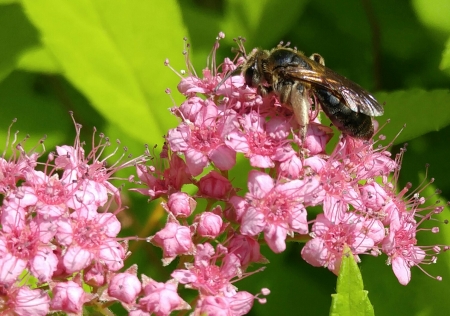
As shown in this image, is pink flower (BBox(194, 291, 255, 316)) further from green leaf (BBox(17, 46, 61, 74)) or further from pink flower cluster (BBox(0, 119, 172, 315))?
green leaf (BBox(17, 46, 61, 74))

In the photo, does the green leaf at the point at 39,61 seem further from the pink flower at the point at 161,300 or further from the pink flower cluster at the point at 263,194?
the pink flower at the point at 161,300

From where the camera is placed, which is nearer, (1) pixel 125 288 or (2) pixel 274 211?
(1) pixel 125 288

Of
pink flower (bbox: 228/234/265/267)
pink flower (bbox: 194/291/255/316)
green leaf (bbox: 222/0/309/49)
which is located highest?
green leaf (bbox: 222/0/309/49)

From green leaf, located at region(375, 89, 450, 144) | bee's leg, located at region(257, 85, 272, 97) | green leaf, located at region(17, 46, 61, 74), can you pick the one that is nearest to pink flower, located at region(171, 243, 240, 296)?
bee's leg, located at region(257, 85, 272, 97)

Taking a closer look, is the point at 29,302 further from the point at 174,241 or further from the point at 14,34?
the point at 14,34

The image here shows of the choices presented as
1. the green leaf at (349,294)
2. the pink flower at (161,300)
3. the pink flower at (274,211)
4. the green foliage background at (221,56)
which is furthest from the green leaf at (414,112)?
the pink flower at (161,300)

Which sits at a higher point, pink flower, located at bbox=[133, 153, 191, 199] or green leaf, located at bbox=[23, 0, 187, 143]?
green leaf, located at bbox=[23, 0, 187, 143]

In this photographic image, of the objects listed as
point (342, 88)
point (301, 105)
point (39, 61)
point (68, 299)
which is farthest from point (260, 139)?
point (39, 61)
